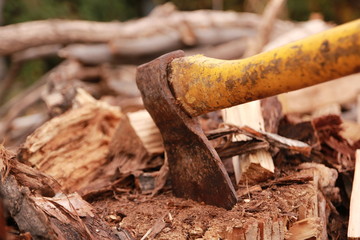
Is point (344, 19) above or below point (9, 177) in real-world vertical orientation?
above

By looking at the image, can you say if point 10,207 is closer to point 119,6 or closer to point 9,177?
point 9,177

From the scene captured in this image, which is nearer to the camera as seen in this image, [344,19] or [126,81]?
[126,81]

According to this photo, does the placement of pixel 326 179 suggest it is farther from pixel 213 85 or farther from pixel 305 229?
pixel 213 85

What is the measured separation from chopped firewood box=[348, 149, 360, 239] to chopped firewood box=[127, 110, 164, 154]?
1.09 meters

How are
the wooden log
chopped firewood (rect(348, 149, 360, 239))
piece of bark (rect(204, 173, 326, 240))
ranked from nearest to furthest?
1. piece of bark (rect(204, 173, 326, 240))
2. chopped firewood (rect(348, 149, 360, 239))
3. the wooden log

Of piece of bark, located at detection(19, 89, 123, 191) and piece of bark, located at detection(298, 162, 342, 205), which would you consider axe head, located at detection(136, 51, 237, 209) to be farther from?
piece of bark, located at detection(19, 89, 123, 191)

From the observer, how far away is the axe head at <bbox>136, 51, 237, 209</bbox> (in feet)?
6.15

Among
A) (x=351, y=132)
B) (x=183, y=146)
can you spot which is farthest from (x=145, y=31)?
(x=183, y=146)

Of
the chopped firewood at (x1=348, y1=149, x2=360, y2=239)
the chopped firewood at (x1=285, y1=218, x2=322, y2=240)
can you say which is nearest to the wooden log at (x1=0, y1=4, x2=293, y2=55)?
the chopped firewood at (x1=348, y1=149, x2=360, y2=239)

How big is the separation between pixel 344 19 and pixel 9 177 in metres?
9.88

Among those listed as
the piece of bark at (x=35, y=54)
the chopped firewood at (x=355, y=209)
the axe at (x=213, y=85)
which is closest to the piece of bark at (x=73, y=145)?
the axe at (x=213, y=85)

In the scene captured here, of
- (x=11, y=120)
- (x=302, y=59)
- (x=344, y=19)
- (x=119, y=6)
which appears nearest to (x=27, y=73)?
(x=119, y=6)

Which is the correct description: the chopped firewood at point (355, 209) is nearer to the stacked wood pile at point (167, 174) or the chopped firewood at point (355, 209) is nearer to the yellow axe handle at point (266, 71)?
the stacked wood pile at point (167, 174)

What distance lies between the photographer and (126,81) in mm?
5977
